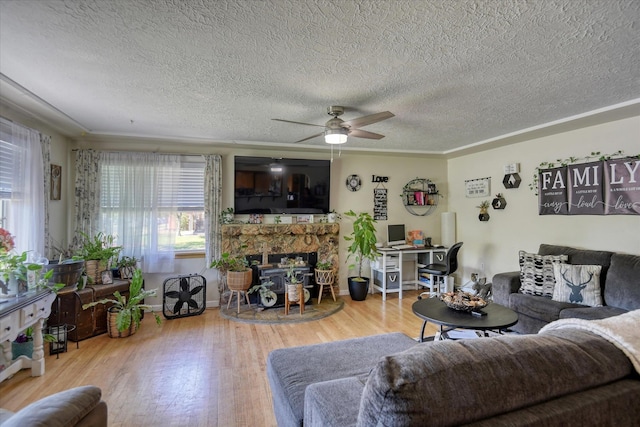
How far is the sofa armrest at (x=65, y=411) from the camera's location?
1.11 meters

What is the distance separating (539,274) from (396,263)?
197cm

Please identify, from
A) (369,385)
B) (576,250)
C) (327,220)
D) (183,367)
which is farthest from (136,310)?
(576,250)

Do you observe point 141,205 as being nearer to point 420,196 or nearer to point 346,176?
point 346,176

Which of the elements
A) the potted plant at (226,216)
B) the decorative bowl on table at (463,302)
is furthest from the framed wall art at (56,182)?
the decorative bowl on table at (463,302)

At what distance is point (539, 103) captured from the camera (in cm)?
282

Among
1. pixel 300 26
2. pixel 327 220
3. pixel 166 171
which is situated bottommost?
pixel 327 220

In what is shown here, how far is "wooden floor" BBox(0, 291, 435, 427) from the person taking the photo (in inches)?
83.8

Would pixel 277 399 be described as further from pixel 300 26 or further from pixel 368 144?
pixel 368 144

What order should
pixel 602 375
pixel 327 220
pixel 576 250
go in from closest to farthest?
pixel 602 375 → pixel 576 250 → pixel 327 220

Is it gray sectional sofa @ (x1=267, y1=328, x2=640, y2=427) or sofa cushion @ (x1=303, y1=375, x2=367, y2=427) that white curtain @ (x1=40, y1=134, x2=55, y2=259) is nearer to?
sofa cushion @ (x1=303, y1=375, x2=367, y2=427)

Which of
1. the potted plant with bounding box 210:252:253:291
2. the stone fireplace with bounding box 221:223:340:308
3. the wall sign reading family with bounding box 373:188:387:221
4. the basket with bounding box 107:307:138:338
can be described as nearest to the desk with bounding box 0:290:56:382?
the basket with bounding box 107:307:138:338

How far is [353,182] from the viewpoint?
514cm

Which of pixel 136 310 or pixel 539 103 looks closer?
pixel 539 103

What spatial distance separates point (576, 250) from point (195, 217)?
4.71 meters
